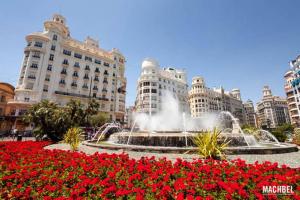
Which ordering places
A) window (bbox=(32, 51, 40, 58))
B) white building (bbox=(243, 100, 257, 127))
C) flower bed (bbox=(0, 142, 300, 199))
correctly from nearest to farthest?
1. flower bed (bbox=(0, 142, 300, 199))
2. window (bbox=(32, 51, 40, 58))
3. white building (bbox=(243, 100, 257, 127))

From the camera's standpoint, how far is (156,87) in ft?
219

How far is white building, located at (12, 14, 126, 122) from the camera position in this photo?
40.4m

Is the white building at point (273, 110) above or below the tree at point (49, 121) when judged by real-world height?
above

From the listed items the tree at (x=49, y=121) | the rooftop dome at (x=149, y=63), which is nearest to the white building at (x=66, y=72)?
the rooftop dome at (x=149, y=63)

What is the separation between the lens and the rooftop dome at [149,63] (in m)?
69.6

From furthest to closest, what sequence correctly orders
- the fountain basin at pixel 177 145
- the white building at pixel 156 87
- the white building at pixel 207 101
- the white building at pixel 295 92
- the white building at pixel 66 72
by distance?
1. the white building at pixel 207 101
2. the white building at pixel 156 87
3. the white building at pixel 295 92
4. the white building at pixel 66 72
5. the fountain basin at pixel 177 145

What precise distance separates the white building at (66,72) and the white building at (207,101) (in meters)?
48.3

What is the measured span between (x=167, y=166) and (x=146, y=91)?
2414 inches

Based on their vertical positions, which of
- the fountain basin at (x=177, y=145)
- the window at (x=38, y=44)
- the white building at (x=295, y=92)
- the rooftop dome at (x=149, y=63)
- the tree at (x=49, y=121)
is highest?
the rooftop dome at (x=149, y=63)

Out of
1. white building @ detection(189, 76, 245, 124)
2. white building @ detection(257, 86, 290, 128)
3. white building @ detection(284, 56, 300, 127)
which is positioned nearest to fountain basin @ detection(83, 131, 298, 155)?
white building @ detection(284, 56, 300, 127)

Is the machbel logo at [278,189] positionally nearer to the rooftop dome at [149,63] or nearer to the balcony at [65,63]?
the balcony at [65,63]

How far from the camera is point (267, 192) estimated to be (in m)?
3.16

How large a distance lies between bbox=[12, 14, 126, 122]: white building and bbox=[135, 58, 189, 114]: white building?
12.5 meters

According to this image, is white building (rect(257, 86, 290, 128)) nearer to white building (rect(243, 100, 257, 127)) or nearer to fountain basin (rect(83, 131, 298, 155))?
white building (rect(243, 100, 257, 127))
